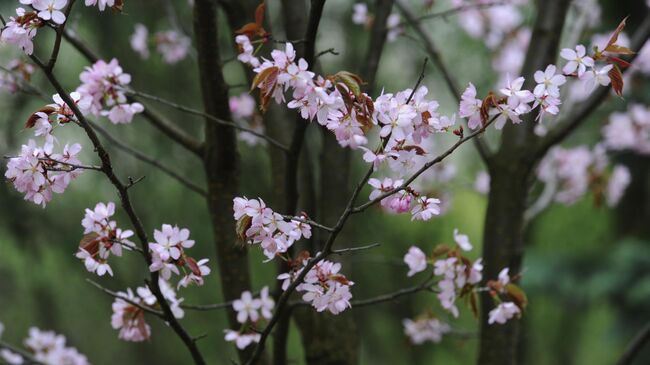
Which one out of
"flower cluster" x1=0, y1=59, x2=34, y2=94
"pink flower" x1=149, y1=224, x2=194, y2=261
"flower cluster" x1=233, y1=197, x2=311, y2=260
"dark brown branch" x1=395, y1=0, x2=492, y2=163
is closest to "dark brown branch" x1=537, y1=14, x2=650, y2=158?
"dark brown branch" x1=395, y1=0, x2=492, y2=163

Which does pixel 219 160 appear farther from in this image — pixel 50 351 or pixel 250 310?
pixel 50 351

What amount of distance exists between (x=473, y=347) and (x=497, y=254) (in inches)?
363

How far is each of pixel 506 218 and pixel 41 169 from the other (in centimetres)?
157

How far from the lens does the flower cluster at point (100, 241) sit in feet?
4.68

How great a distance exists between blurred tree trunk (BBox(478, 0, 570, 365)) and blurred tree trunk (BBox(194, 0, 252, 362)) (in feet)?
2.71

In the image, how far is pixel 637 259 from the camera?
500 centimetres

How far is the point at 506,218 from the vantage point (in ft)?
8.02

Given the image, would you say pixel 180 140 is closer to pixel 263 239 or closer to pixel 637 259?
pixel 263 239

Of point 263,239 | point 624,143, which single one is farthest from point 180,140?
point 624,143

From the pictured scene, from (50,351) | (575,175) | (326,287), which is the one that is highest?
(575,175)

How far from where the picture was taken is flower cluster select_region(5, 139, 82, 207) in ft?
4.49

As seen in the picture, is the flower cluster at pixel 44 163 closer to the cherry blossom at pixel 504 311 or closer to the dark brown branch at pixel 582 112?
the cherry blossom at pixel 504 311

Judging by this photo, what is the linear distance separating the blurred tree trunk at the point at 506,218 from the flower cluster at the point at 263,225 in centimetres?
122

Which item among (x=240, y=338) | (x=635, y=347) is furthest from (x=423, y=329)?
(x=240, y=338)
